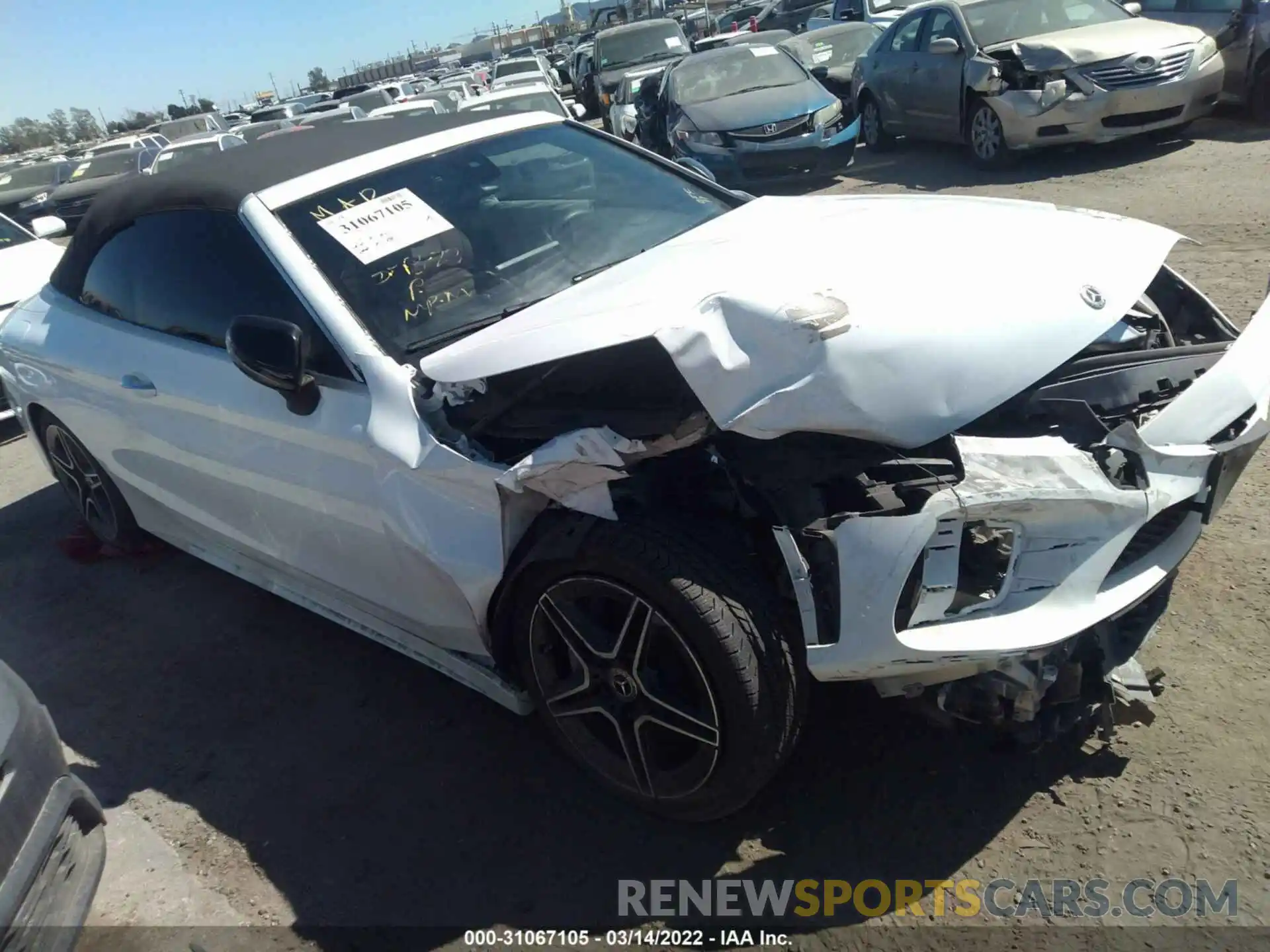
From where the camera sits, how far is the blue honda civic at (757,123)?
1027cm

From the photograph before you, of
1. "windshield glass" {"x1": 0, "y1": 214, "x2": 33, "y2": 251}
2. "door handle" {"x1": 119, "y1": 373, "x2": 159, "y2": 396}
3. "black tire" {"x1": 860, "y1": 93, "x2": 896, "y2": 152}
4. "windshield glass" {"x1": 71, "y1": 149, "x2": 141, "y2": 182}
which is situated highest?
"door handle" {"x1": 119, "y1": 373, "x2": 159, "y2": 396}

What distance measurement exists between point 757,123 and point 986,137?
2.27 m

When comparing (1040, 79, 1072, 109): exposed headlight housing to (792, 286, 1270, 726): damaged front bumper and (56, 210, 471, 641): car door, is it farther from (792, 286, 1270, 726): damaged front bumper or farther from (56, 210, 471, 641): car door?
(56, 210, 471, 641): car door

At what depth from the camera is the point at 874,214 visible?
320 cm

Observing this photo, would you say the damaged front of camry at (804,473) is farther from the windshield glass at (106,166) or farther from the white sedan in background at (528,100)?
the windshield glass at (106,166)

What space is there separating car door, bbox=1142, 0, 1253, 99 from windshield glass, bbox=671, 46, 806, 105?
3.87m

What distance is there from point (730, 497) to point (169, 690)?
249 centimetres

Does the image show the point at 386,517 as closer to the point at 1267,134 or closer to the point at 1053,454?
the point at 1053,454

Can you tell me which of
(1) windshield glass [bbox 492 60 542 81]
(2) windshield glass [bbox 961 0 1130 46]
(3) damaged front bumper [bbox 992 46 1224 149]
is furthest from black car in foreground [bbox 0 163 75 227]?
Result: (3) damaged front bumper [bbox 992 46 1224 149]

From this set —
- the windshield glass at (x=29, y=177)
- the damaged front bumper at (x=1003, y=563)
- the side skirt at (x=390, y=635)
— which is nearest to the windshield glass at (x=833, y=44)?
the side skirt at (x=390, y=635)

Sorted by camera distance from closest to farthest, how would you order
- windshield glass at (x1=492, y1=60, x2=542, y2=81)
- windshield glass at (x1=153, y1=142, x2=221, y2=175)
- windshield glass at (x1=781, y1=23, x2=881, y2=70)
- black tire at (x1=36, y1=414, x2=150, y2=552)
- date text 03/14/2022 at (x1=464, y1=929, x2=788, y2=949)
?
date text 03/14/2022 at (x1=464, y1=929, x2=788, y2=949)
black tire at (x1=36, y1=414, x2=150, y2=552)
windshield glass at (x1=781, y1=23, x2=881, y2=70)
windshield glass at (x1=153, y1=142, x2=221, y2=175)
windshield glass at (x1=492, y1=60, x2=542, y2=81)

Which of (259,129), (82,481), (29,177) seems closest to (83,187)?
(259,129)

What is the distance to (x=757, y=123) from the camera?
10336mm
